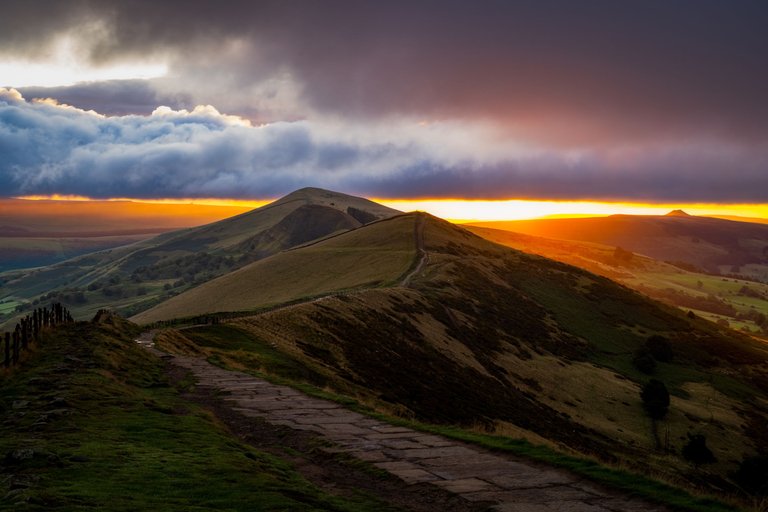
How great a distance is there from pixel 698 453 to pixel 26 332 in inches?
2804

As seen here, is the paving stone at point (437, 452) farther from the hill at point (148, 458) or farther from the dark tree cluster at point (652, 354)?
the dark tree cluster at point (652, 354)

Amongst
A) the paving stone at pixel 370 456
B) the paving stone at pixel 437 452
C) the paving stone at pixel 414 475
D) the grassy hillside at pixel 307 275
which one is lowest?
the grassy hillside at pixel 307 275

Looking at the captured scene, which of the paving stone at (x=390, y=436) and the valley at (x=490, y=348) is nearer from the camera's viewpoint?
the paving stone at (x=390, y=436)

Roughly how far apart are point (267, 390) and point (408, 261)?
107639 millimetres

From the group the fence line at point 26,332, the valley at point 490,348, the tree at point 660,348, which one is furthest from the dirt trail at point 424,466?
the tree at point 660,348

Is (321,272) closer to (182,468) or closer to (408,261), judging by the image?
(408,261)

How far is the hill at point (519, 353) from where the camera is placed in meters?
48.2

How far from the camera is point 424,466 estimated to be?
54.6 ft

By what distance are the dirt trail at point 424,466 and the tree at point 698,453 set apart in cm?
6245

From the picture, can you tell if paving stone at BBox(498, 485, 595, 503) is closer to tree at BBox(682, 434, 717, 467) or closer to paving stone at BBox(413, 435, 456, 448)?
paving stone at BBox(413, 435, 456, 448)

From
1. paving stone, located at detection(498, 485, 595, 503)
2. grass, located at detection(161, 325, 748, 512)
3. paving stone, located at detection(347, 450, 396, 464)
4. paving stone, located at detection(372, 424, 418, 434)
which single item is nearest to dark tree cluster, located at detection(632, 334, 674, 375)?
grass, located at detection(161, 325, 748, 512)

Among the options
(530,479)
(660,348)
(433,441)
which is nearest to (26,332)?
(433,441)

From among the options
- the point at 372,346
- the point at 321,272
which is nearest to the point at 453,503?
the point at 372,346

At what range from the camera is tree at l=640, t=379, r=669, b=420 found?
8437 cm
